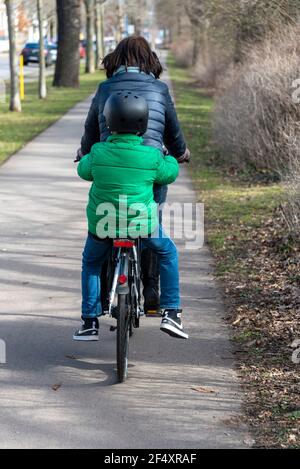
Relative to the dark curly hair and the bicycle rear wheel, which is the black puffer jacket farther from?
the bicycle rear wheel

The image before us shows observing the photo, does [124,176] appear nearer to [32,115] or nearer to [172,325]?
[172,325]

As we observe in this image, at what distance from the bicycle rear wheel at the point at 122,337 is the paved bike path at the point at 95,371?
3.7 inches

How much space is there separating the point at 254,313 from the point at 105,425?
2.45m

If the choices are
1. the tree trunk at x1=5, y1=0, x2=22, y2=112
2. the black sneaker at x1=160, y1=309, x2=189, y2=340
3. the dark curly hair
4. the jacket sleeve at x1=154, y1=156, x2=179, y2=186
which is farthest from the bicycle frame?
the tree trunk at x1=5, y1=0, x2=22, y2=112

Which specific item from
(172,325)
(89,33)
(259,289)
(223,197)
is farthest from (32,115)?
(89,33)

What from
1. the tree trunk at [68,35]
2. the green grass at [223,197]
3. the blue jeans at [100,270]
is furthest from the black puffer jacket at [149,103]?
the tree trunk at [68,35]

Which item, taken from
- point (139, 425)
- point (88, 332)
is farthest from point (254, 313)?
point (139, 425)

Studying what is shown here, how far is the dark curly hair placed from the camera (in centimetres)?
598

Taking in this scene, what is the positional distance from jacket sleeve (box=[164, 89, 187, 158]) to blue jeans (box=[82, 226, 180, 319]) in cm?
53

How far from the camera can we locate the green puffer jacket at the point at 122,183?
5734mm

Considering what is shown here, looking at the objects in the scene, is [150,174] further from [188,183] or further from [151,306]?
[188,183]

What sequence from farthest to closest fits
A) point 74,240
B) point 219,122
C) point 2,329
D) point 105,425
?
point 219,122 → point 74,240 → point 2,329 → point 105,425

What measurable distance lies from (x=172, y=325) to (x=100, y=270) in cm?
56

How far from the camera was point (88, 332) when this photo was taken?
20.0 feet
